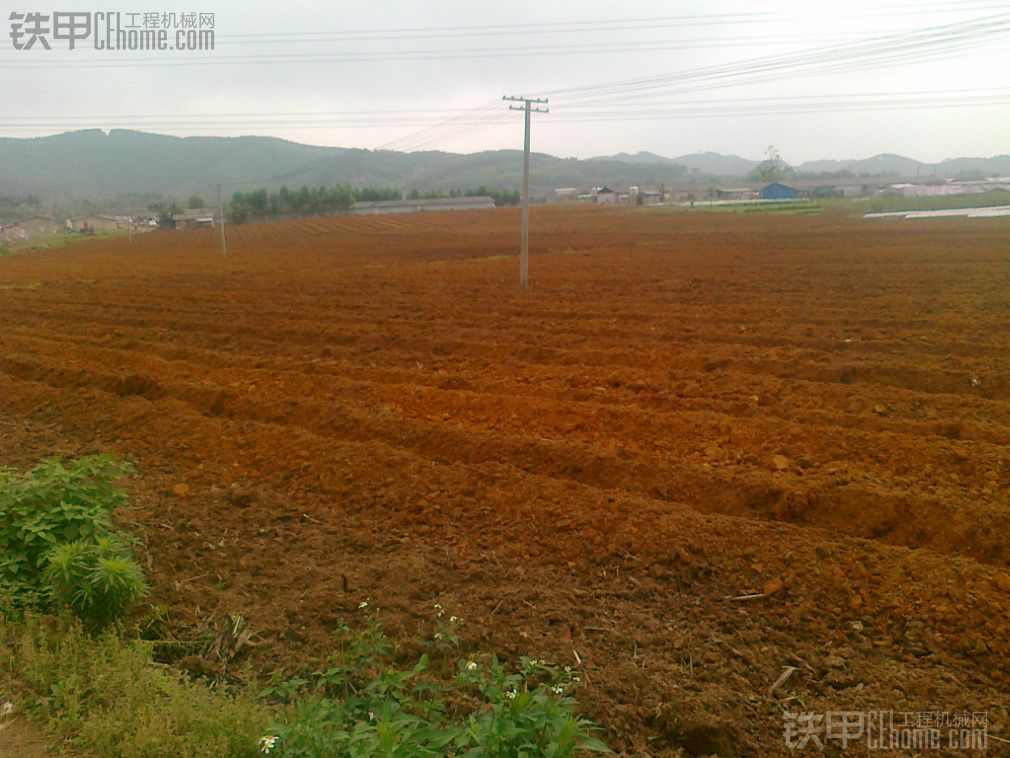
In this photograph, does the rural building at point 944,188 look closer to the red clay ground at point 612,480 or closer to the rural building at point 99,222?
the red clay ground at point 612,480

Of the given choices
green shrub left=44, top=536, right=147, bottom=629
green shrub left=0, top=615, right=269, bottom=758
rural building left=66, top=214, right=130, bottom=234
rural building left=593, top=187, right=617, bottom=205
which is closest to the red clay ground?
green shrub left=44, top=536, right=147, bottom=629

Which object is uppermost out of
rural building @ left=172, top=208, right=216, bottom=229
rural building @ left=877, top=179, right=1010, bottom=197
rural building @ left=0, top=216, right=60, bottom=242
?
rural building @ left=877, top=179, right=1010, bottom=197

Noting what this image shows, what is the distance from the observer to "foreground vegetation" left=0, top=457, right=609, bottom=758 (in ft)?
10.8

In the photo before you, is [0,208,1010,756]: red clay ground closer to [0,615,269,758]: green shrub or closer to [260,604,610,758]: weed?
[260,604,610,758]: weed

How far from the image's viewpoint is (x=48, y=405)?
10508 mm

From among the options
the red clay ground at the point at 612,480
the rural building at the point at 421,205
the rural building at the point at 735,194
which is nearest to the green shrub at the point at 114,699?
the red clay ground at the point at 612,480

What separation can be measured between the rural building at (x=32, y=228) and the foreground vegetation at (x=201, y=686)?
95.1 m

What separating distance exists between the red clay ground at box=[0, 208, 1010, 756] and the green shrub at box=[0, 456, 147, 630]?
49cm

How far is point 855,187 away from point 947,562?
5156 inches

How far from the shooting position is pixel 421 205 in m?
108

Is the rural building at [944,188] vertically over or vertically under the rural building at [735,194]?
under

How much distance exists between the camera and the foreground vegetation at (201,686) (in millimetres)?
3295

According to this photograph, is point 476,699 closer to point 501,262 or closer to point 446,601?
point 446,601

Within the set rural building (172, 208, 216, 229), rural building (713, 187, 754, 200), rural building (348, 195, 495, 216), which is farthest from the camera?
rural building (713, 187, 754, 200)
